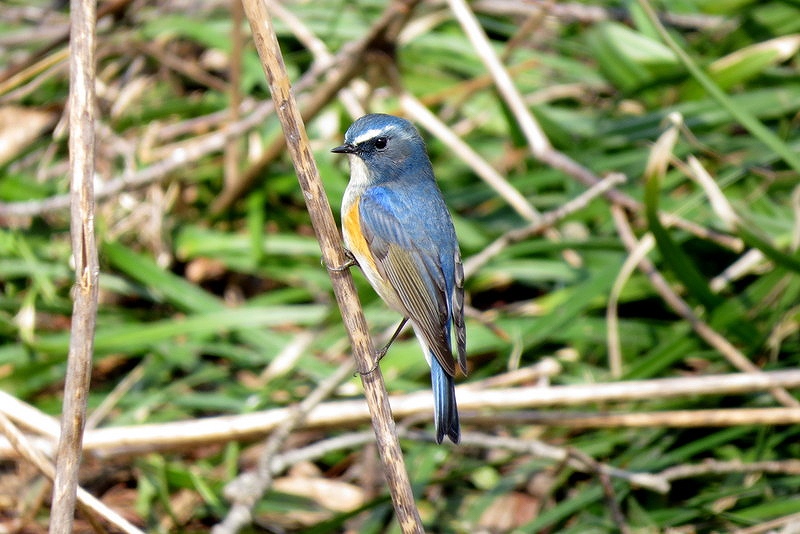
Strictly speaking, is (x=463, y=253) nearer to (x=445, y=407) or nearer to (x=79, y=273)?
(x=445, y=407)

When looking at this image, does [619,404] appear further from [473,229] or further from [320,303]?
[320,303]

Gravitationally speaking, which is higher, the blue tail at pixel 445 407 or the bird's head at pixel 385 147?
the bird's head at pixel 385 147

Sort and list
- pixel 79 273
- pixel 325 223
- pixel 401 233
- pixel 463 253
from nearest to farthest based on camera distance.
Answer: pixel 79 273 < pixel 325 223 < pixel 401 233 < pixel 463 253

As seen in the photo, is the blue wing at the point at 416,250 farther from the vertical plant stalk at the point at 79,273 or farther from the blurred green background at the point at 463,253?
the vertical plant stalk at the point at 79,273

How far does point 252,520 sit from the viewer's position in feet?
11.7

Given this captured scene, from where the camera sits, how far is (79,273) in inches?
85.5

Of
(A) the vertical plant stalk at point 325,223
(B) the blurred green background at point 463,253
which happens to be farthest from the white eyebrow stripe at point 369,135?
(B) the blurred green background at point 463,253

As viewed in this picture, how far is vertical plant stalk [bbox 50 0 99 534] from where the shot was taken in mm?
2188

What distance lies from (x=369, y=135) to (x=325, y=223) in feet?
2.61

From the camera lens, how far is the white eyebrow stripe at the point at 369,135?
3.07 m

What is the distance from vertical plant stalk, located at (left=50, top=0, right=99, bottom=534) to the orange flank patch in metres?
1.04

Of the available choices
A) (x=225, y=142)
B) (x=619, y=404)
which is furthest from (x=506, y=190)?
(x=225, y=142)

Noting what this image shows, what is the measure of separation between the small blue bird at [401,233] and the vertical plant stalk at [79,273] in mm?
979

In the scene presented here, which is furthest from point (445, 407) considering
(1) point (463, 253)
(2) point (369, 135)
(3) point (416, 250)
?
Answer: (1) point (463, 253)
